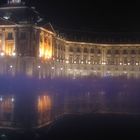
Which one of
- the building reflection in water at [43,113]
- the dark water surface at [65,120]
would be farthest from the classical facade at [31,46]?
the dark water surface at [65,120]

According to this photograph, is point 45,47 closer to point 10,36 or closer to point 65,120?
point 10,36

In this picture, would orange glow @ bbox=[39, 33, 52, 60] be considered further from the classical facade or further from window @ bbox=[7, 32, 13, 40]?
window @ bbox=[7, 32, 13, 40]

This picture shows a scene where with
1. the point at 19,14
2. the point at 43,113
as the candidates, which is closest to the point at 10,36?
the point at 19,14

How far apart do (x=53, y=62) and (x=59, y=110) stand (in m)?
85.7

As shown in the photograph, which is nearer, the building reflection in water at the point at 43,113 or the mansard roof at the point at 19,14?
the building reflection in water at the point at 43,113

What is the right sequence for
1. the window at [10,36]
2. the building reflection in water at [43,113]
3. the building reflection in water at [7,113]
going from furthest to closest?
the window at [10,36] → the building reflection in water at [43,113] → the building reflection in water at [7,113]

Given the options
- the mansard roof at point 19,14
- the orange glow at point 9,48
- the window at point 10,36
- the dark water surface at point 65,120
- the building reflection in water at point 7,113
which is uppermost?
the mansard roof at point 19,14

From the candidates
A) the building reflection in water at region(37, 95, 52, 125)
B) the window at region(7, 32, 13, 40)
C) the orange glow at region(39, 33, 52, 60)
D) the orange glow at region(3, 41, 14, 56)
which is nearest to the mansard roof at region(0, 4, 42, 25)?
the window at region(7, 32, 13, 40)

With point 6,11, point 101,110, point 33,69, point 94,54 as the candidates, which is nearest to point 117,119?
point 101,110

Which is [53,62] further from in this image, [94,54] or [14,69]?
[94,54]

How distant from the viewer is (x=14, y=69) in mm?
102062

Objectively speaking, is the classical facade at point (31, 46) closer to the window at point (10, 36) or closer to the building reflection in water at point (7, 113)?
the window at point (10, 36)

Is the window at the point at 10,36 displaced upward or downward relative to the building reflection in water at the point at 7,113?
upward

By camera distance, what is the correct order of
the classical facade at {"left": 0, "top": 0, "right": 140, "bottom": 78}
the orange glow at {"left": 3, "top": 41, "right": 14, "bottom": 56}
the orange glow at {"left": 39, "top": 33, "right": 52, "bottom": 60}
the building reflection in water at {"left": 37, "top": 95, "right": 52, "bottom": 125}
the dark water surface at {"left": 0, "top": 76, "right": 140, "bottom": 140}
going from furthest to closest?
the orange glow at {"left": 39, "top": 33, "right": 52, "bottom": 60} < the orange glow at {"left": 3, "top": 41, "right": 14, "bottom": 56} < the classical facade at {"left": 0, "top": 0, "right": 140, "bottom": 78} < the building reflection in water at {"left": 37, "top": 95, "right": 52, "bottom": 125} < the dark water surface at {"left": 0, "top": 76, "right": 140, "bottom": 140}
